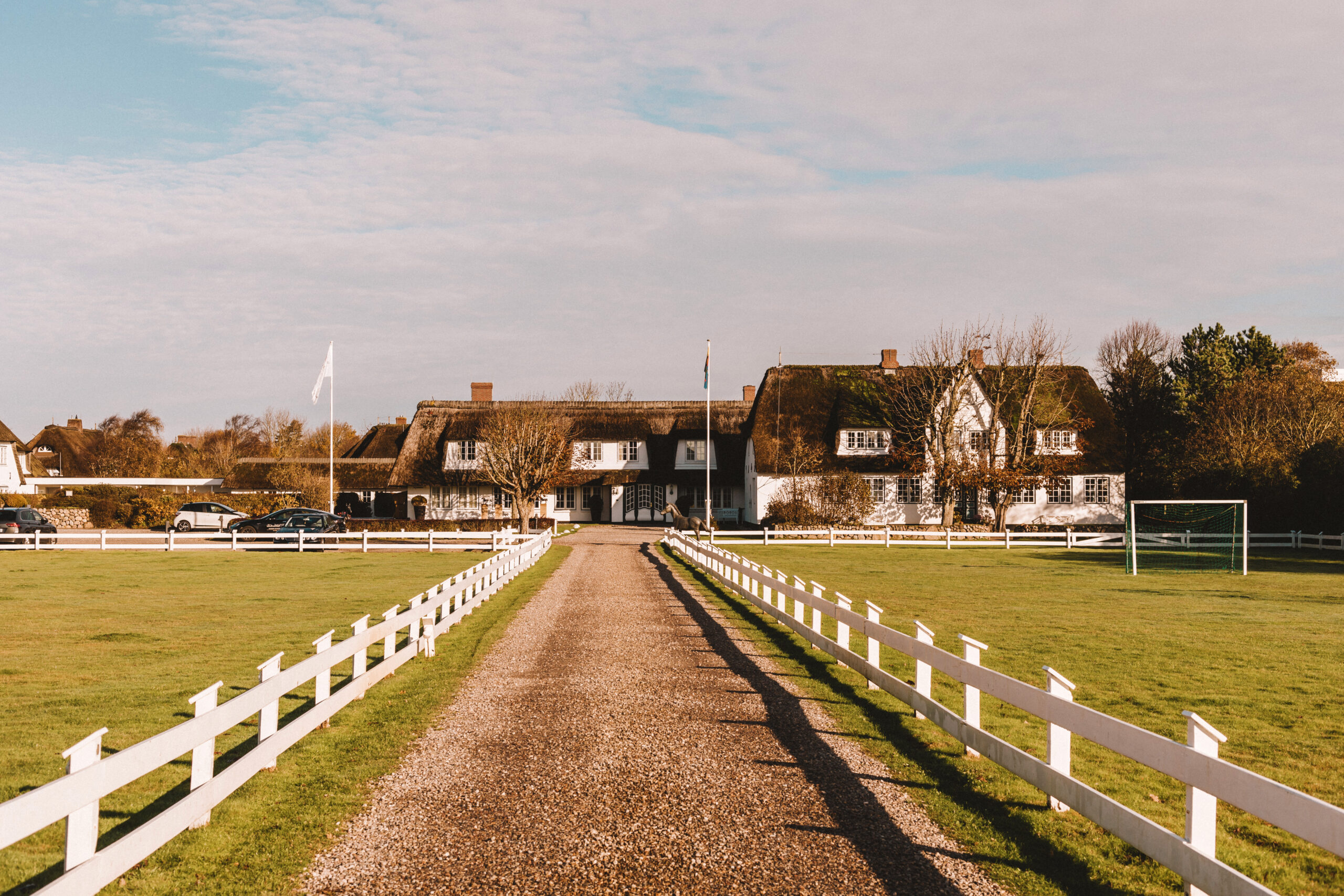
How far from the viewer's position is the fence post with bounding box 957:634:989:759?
802cm

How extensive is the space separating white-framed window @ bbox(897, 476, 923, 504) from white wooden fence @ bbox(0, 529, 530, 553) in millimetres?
25698

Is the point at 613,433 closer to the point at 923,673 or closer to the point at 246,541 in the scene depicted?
the point at 246,541

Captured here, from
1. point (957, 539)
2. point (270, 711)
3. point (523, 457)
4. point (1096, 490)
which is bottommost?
point (957, 539)

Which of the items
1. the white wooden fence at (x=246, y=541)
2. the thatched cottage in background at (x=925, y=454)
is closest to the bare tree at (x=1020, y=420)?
the thatched cottage in background at (x=925, y=454)

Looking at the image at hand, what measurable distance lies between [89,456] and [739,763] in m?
114

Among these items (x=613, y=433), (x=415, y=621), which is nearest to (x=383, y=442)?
(x=613, y=433)

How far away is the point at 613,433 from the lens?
6488cm

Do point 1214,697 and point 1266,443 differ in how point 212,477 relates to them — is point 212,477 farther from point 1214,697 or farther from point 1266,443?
point 1214,697

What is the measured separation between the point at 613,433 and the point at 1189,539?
36101mm

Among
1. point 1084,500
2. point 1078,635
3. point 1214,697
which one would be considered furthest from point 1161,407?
point 1214,697

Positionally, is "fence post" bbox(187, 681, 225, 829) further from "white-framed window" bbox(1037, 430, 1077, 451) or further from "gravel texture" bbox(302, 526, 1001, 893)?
"white-framed window" bbox(1037, 430, 1077, 451)

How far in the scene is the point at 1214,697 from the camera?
10625 millimetres

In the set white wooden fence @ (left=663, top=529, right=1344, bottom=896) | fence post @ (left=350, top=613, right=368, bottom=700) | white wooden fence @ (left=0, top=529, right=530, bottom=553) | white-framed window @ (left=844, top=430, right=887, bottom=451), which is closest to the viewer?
white wooden fence @ (left=663, top=529, right=1344, bottom=896)

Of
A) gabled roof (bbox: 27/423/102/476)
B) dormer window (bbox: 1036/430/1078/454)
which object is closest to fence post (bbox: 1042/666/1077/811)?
dormer window (bbox: 1036/430/1078/454)
